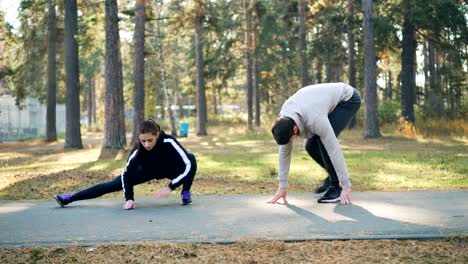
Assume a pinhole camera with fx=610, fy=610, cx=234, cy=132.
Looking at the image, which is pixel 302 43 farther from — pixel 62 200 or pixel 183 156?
pixel 62 200

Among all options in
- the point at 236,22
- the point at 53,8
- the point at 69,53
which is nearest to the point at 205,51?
the point at 236,22

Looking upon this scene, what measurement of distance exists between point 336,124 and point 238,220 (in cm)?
199

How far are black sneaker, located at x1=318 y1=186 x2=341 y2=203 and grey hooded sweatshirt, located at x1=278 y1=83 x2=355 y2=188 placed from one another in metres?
0.35

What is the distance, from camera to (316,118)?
22.6ft

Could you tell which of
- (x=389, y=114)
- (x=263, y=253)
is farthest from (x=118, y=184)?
(x=389, y=114)

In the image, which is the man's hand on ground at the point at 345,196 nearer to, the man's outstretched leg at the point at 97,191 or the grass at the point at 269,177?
the grass at the point at 269,177

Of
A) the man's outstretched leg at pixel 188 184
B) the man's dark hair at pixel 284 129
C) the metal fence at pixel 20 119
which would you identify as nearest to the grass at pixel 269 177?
the man's outstretched leg at pixel 188 184

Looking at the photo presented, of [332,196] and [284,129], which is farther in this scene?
[332,196]

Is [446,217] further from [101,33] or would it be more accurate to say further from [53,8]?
[53,8]

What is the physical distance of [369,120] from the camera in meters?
27.0

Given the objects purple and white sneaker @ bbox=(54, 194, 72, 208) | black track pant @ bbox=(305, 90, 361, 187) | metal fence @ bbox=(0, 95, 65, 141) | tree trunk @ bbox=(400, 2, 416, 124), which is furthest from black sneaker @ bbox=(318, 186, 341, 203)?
metal fence @ bbox=(0, 95, 65, 141)

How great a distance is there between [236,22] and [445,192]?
125 feet

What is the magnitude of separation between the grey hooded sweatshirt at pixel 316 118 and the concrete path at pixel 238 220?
478 millimetres

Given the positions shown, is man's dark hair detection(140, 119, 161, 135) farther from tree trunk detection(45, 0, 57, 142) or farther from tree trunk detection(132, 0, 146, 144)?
tree trunk detection(45, 0, 57, 142)
